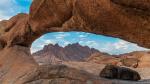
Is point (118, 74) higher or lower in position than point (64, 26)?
lower

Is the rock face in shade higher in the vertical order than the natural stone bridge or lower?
lower

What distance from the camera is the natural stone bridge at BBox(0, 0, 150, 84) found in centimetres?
800

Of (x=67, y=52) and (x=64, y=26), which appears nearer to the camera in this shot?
(x=64, y=26)

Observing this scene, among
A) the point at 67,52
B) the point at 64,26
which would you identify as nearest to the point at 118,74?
the point at 64,26

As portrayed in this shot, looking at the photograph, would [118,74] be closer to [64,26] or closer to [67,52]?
[64,26]

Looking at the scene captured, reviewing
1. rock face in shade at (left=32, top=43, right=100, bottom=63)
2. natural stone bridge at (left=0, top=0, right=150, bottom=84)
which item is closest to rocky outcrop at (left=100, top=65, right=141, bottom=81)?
natural stone bridge at (left=0, top=0, right=150, bottom=84)

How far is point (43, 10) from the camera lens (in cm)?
1062

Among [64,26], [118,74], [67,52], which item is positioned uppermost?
[64,26]

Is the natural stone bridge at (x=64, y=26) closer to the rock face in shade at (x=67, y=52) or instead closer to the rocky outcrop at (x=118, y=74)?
the rocky outcrop at (x=118, y=74)

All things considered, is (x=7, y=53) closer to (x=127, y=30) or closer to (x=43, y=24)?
(x=43, y=24)

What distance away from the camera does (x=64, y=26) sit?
403 inches

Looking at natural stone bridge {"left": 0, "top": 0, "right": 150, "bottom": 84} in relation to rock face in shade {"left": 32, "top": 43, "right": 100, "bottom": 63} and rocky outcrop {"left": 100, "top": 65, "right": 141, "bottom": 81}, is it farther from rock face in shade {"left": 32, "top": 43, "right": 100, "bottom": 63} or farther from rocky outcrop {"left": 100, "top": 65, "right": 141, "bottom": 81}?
rock face in shade {"left": 32, "top": 43, "right": 100, "bottom": 63}

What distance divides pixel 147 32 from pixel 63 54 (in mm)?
63278

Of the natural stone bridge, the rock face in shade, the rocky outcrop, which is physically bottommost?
the rock face in shade
